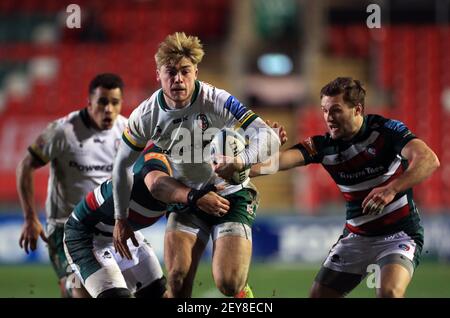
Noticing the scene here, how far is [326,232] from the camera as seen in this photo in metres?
13.4

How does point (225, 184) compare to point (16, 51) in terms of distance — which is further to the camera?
point (16, 51)

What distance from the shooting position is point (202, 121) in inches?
233

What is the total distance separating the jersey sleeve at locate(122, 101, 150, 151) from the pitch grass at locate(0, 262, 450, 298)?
10.9ft

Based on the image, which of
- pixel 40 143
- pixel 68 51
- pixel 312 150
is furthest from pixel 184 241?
pixel 68 51

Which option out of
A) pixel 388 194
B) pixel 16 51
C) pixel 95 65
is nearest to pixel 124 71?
pixel 95 65

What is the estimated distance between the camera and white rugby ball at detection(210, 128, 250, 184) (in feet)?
18.7

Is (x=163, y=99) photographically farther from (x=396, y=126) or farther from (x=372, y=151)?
(x=396, y=126)

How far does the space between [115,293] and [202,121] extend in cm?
135

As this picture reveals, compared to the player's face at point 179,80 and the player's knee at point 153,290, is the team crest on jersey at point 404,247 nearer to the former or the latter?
the player's face at point 179,80

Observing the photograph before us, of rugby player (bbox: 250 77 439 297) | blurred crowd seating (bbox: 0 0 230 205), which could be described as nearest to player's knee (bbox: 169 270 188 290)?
rugby player (bbox: 250 77 439 297)

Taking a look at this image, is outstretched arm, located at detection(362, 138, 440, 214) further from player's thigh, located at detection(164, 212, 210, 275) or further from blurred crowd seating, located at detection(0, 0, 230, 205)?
blurred crowd seating, located at detection(0, 0, 230, 205)

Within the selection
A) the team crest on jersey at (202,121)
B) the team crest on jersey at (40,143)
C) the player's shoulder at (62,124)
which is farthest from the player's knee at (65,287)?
the team crest on jersey at (202,121)
